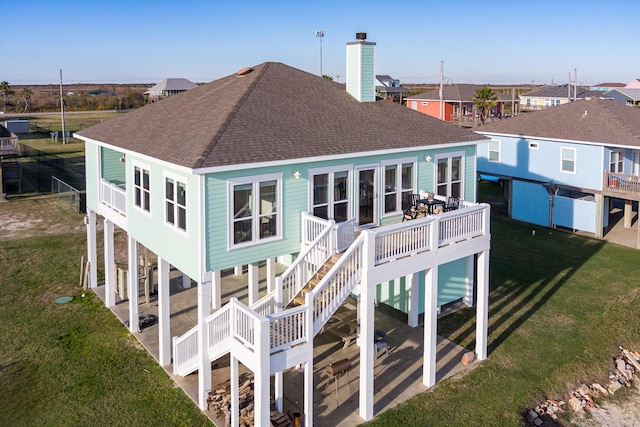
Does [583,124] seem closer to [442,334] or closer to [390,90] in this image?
[442,334]

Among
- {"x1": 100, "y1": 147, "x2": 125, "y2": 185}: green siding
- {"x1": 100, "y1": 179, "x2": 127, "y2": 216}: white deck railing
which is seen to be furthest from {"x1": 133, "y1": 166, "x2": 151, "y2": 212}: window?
{"x1": 100, "y1": 147, "x2": 125, "y2": 185}: green siding

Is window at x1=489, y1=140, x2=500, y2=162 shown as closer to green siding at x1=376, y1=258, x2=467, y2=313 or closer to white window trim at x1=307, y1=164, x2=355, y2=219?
green siding at x1=376, y1=258, x2=467, y2=313

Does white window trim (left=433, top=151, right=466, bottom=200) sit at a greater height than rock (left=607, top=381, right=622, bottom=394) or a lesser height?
greater

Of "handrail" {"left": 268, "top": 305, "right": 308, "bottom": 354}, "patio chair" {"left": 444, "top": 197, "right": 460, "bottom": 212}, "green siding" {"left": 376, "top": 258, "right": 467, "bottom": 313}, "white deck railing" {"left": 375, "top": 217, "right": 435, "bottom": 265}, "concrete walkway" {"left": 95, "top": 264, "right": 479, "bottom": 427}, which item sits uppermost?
"patio chair" {"left": 444, "top": 197, "right": 460, "bottom": 212}

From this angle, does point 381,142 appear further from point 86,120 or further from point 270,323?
point 86,120

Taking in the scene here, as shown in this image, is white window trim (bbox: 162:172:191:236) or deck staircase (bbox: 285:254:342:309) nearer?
deck staircase (bbox: 285:254:342:309)

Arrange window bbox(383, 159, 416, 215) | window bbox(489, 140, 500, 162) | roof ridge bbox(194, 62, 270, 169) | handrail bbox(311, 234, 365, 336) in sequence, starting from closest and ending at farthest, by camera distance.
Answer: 1. handrail bbox(311, 234, 365, 336)
2. roof ridge bbox(194, 62, 270, 169)
3. window bbox(383, 159, 416, 215)
4. window bbox(489, 140, 500, 162)

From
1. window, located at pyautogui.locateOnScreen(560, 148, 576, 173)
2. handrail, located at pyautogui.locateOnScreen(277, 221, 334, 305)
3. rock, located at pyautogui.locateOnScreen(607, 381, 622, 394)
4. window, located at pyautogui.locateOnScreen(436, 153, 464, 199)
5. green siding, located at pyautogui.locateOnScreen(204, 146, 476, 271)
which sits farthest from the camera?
window, located at pyautogui.locateOnScreen(560, 148, 576, 173)

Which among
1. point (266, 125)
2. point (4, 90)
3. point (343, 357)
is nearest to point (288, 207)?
point (266, 125)
